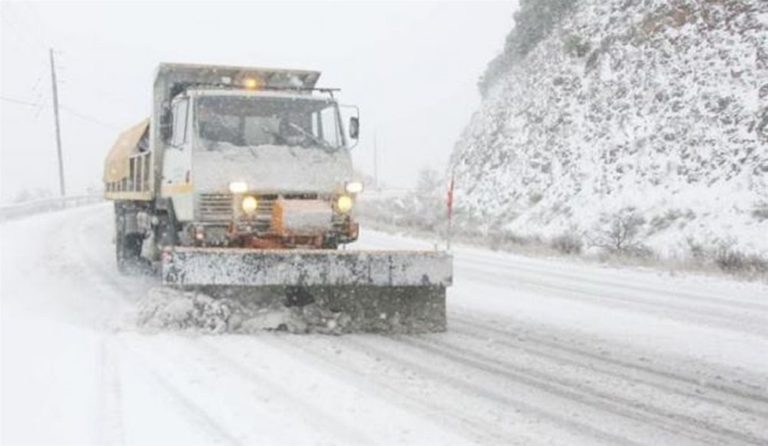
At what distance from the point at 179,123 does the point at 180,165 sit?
51cm

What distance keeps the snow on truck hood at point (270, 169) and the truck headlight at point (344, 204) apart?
14cm

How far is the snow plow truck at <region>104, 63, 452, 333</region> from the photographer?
8.00m

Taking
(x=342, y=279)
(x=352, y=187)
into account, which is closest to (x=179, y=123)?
(x=352, y=187)

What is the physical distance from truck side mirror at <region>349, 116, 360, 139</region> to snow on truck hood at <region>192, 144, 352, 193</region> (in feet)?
1.44

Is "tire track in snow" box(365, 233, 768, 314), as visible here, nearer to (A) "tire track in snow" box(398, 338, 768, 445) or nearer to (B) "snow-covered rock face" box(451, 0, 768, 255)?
(A) "tire track in snow" box(398, 338, 768, 445)

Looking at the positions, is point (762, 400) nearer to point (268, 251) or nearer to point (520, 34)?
point (268, 251)

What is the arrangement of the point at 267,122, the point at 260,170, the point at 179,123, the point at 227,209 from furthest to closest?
the point at 179,123 → the point at 267,122 → the point at 260,170 → the point at 227,209

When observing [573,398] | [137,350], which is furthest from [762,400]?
[137,350]

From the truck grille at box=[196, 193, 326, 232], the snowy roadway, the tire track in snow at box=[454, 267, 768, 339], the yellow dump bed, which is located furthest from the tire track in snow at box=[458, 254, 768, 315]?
the yellow dump bed

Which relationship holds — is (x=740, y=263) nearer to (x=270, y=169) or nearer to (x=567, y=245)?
(x=567, y=245)

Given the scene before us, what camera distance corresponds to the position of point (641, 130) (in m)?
26.0

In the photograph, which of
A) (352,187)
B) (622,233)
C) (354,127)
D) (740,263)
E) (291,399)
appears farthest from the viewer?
(622,233)

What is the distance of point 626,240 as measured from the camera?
71.3 ft

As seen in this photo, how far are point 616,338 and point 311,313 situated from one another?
2745 mm
